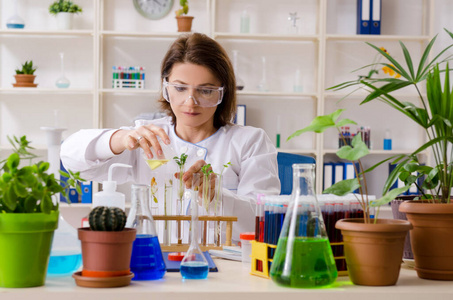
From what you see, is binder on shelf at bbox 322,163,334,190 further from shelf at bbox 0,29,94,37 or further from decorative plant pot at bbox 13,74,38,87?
decorative plant pot at bbox 13,74,38,87

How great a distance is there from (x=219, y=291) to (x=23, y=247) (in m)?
0.32

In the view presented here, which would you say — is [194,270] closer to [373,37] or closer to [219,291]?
[219,291]

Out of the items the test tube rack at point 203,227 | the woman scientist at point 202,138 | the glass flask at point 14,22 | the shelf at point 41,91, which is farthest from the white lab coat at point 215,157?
the glass flask at point 14,22

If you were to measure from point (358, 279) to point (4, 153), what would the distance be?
12.5 ft

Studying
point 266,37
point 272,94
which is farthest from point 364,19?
point 272,94

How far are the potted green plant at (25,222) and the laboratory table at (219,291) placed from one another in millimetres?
27

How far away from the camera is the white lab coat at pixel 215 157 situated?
6.63 ft

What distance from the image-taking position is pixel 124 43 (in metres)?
4.43

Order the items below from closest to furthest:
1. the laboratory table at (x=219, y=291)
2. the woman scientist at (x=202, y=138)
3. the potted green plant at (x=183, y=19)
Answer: the laboratory table at (x=219, y=291)
the woman scientist at (x=202, y=138)
the potted green plant at (x=183, y=19)

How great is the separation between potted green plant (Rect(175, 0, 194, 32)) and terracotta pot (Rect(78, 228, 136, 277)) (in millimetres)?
3386

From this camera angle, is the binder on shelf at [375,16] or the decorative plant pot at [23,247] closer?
the decorative plant pot at [23,247]

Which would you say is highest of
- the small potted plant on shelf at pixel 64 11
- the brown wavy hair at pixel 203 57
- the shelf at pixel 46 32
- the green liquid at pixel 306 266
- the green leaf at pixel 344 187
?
the small potted plant on shelf at pixel 64 11

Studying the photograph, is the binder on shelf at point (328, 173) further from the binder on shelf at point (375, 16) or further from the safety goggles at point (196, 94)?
the safety goggles at point (196, 94)

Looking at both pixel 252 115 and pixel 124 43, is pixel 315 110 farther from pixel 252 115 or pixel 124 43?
pixel 124 43
